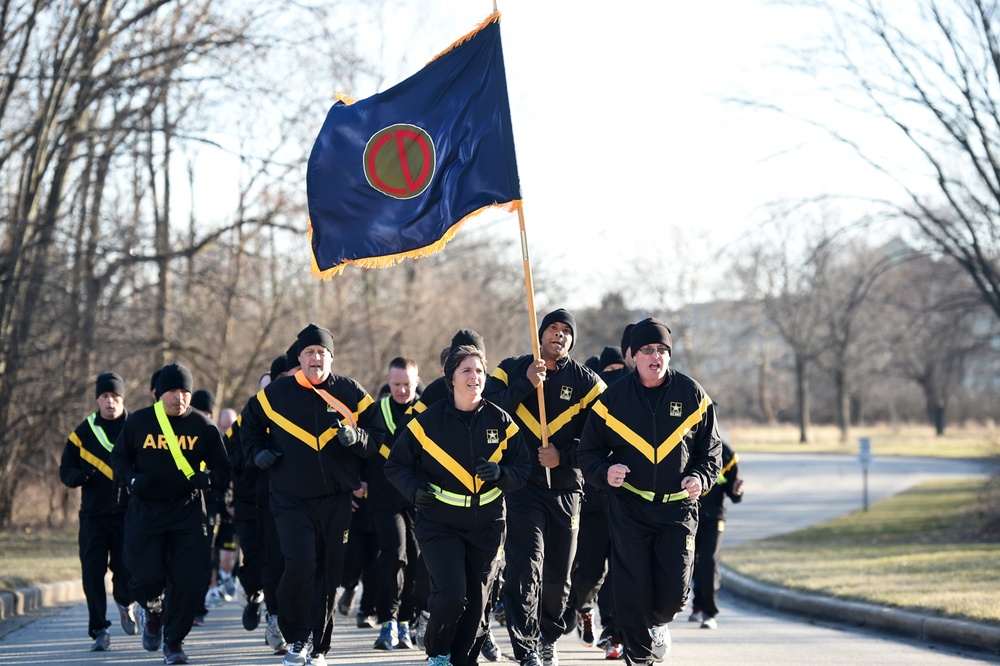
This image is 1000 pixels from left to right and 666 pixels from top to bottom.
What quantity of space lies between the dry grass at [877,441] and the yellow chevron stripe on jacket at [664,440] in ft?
141

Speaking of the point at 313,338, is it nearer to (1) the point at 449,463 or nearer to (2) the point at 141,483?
(1) the point at 449,463

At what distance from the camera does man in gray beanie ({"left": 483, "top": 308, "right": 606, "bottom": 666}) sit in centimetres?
830

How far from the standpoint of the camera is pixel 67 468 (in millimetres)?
10562

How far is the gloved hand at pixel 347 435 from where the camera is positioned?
833cm

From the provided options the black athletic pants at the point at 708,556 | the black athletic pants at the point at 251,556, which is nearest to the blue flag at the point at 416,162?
the black athletic pants at the point at 251,556

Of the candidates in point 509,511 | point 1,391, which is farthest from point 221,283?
point 509,511

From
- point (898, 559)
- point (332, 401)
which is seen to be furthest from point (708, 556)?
point (898, 559)

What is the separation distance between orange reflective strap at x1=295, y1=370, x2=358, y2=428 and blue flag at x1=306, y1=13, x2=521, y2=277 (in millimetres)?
895

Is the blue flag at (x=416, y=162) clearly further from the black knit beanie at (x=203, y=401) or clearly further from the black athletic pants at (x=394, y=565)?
the black knit beanie at (x=203, y=401)

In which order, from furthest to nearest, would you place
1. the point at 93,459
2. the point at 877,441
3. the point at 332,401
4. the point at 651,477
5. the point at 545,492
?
the point at 877,441, the point at 93,459, the point at 332,401, the point at 545,492, the point at 651,477

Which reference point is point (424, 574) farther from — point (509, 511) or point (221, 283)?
point (221, 283)

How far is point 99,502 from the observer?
10594 millimetres

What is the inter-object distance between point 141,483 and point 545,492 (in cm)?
311

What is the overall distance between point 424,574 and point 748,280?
233 feet
